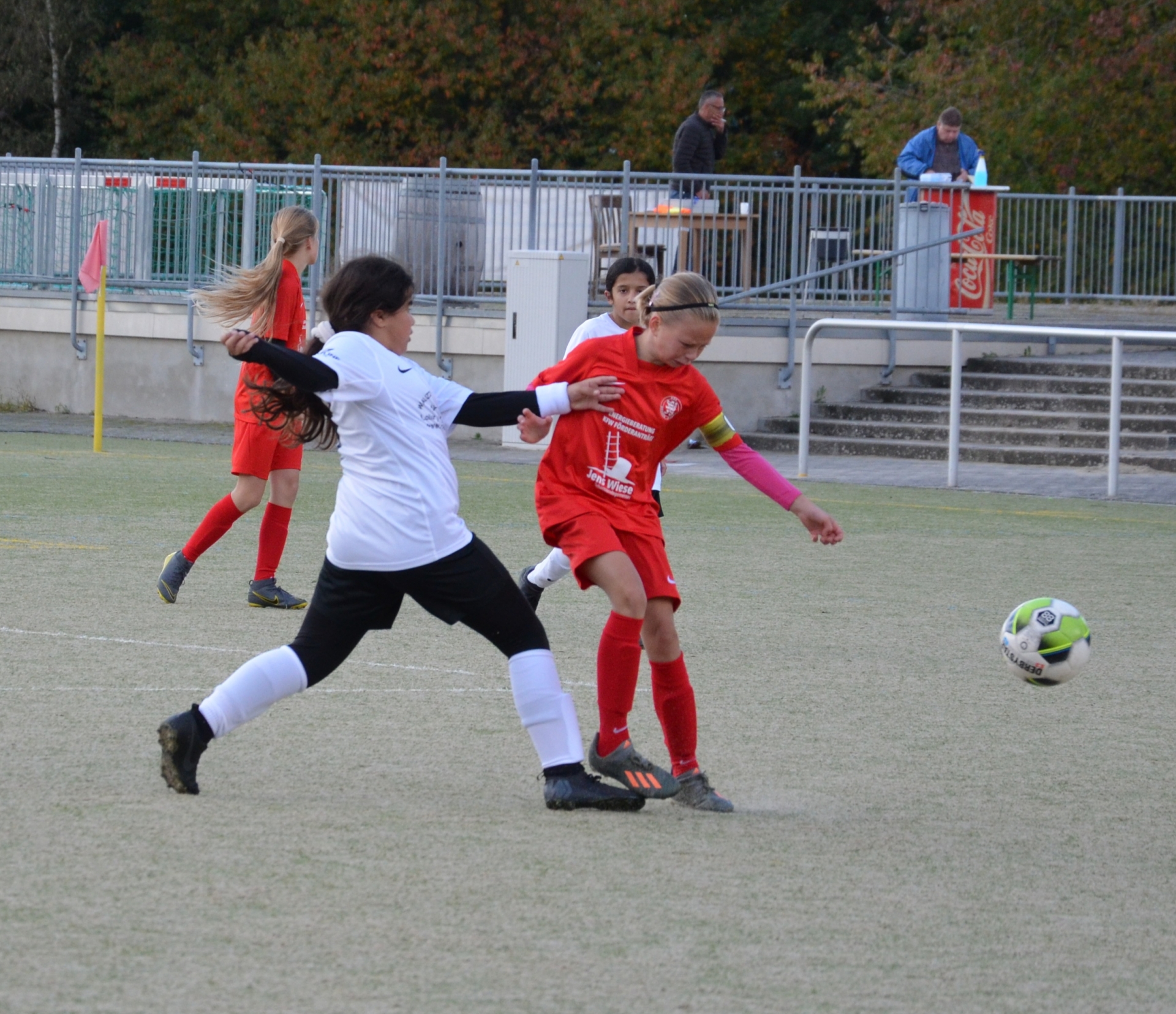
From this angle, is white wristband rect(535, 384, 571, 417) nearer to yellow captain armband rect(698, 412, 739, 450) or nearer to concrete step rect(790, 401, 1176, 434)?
yellow captain armband rect(698, 412, 739, 450)

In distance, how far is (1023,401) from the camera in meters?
19.4

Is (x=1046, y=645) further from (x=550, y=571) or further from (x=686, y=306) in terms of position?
(x=550, y=571)

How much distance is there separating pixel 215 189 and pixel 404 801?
1755 centimetres

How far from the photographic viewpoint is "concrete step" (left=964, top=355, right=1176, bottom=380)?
64.3 feet

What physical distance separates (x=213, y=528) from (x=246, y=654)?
4.71ft

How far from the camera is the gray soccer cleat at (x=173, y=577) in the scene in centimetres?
893

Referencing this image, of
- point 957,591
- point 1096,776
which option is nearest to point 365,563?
point 1096,776

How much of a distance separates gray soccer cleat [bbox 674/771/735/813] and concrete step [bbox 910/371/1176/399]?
1425cm

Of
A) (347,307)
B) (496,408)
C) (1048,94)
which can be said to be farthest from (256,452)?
(1048,94)

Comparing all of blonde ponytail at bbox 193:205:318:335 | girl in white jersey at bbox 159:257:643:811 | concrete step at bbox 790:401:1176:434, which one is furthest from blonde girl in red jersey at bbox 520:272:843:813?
concrete step at bbox 790:401:1176:434

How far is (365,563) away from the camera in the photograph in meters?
5.17

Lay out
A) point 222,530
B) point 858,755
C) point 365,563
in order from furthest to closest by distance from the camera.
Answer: point 222,530
point 858,755
point 365,563

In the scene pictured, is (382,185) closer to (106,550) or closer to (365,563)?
(106,550)

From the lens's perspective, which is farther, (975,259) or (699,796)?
(975,259)
